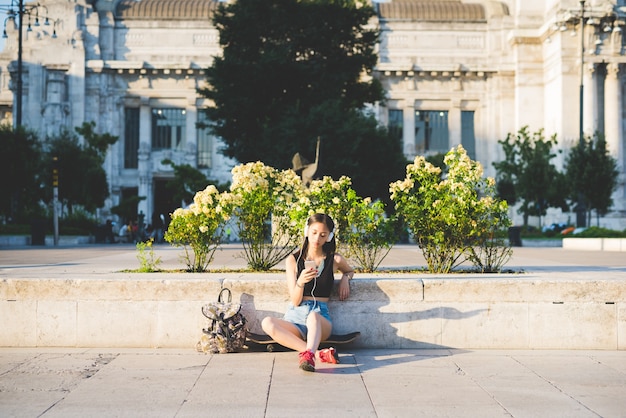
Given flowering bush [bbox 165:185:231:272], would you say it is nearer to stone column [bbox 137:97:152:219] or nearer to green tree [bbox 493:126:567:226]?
green tree [bbox 493:126:567:226]

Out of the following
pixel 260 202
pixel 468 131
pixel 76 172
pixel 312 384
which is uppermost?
pixel 468 131

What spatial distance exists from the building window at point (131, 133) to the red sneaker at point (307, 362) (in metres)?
53.9

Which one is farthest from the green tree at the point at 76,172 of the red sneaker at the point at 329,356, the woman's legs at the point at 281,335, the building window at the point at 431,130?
the red sneaker at the point at 329,356

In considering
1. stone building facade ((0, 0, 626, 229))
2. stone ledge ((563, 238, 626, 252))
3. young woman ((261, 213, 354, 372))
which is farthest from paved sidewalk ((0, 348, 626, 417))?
stone building facade ((0, 0, 626, 229))

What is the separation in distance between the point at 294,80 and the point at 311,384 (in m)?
30.4

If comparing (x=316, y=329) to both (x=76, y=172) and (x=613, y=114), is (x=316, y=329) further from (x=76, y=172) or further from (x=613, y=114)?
(x=613, y=114)

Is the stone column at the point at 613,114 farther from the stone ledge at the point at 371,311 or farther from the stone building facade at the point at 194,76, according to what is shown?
the stone ledge at the point at 371,311

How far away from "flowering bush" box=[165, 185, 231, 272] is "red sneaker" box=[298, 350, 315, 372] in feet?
10.2

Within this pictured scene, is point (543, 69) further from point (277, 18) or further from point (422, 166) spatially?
point (422, 166)

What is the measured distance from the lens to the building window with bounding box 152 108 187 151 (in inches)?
2306

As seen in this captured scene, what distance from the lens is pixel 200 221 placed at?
30.8ft

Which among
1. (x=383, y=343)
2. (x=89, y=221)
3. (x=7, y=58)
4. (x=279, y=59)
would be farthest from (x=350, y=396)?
(x=7, y=58)

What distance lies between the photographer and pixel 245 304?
774 centimetres

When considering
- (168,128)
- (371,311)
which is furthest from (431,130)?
(371,311)
